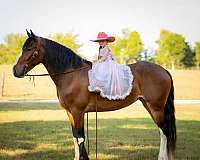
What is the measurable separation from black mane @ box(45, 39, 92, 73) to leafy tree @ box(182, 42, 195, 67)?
111 ft

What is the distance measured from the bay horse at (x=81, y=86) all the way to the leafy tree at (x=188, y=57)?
33450 mm

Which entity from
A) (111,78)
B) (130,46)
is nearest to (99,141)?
(111,78)

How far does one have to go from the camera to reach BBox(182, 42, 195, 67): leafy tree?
37094 millimetres

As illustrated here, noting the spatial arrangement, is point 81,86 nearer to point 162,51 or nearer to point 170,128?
point 170,128

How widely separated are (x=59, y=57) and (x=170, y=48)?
31.5 m

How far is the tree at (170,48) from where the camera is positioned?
33.9 metres

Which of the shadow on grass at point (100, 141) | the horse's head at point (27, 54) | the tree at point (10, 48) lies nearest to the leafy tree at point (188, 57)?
the tree at point (10, 48)

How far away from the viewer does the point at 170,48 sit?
34.6 metres

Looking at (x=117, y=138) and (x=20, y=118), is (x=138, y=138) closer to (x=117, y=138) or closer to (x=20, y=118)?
(x=117, y=138)

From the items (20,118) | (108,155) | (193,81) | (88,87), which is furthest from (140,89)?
(193,81)

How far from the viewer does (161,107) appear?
170 inches

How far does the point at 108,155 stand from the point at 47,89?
1572 cm

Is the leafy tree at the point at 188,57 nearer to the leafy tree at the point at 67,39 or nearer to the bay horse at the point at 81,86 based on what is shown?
the leafy tree at the point at 67,39

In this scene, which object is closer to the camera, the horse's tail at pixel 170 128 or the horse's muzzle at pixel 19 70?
the horse's muzzle at pixel 19 70
